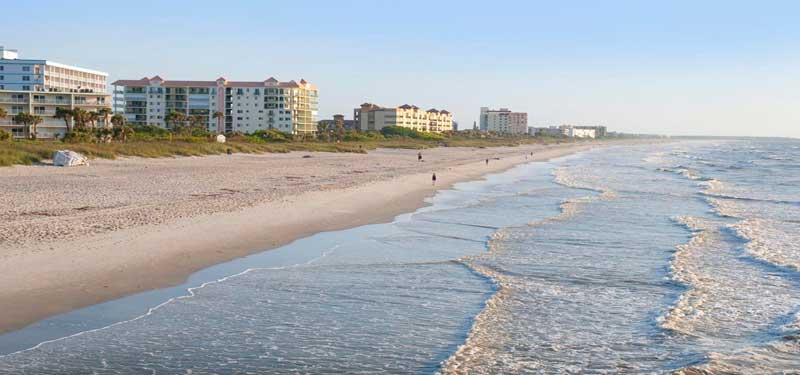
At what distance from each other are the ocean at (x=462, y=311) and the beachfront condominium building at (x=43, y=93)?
59.6 metres

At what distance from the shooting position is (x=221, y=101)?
357ft

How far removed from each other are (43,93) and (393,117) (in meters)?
87.9

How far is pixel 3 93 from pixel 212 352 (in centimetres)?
7594

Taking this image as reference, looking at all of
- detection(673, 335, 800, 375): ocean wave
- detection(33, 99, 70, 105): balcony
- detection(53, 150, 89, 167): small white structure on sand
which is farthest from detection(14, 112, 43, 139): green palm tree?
detection(673, 335, 800, 375): ocean wave

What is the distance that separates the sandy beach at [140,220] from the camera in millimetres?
9984

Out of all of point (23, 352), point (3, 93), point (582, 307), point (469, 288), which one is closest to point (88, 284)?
point (23, 352)

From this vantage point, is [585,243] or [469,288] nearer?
[469,288]

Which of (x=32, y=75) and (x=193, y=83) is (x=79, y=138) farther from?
(x=193, y=83)

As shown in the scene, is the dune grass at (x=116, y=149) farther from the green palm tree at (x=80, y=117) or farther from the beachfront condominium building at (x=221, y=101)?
the beachfront condominium building at (x=221, y=101)

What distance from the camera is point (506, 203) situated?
2500 cm

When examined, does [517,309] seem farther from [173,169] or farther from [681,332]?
[173,169]

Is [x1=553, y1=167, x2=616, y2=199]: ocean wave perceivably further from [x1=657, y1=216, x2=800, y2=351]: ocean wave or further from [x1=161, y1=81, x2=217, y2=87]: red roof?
[x1=161, y1=81, x2=217, y2=87]: red roof

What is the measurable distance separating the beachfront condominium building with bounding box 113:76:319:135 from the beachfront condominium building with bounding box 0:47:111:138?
856 cm

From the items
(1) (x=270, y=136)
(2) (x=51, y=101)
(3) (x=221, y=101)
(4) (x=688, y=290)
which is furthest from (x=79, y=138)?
(3) (x=221, y=101)
